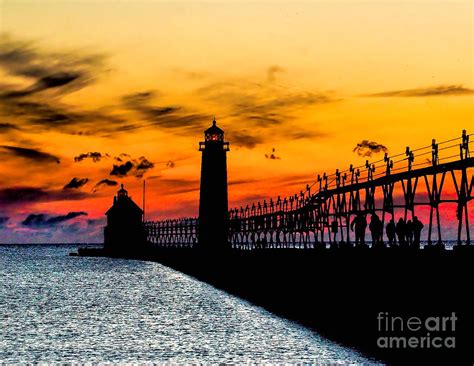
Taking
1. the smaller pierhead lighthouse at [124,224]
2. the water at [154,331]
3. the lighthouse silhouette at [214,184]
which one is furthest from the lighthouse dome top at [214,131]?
the smaller pierhead lighthouse at [124,224]

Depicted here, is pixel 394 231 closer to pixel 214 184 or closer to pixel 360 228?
pixel 360 228

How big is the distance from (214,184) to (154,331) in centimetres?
4556

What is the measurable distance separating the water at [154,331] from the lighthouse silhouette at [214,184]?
19.4 m

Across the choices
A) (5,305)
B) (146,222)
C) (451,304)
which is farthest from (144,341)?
(146,222)

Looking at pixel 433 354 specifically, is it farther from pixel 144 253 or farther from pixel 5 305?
pixel 144 253

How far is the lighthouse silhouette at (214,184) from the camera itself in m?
87.1

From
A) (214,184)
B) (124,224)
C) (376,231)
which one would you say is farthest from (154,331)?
(124,224)

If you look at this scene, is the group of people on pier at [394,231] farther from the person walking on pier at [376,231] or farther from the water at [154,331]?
the water at [154,331]

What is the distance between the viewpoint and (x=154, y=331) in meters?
41.8

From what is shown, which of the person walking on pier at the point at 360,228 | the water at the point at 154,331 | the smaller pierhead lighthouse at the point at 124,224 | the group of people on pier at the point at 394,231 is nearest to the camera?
the water at the point at 154,331

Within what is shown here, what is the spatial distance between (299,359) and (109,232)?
116961 millimetres

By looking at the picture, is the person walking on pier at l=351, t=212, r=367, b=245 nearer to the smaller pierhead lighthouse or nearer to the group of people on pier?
the group of people on pier

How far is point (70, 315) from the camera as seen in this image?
52.3m

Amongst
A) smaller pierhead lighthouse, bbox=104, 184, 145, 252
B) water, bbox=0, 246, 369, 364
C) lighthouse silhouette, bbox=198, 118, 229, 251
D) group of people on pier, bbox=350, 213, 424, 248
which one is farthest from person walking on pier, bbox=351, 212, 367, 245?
smaller pierhead lighthouse, bbox=104, 184, 145, 252
